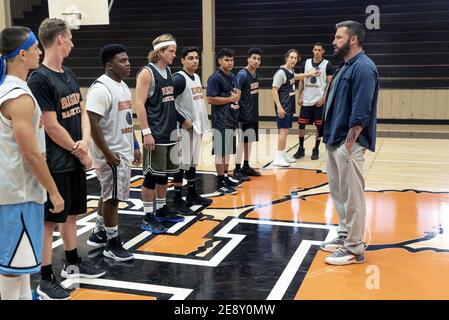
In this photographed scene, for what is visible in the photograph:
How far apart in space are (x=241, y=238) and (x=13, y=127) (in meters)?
2.42

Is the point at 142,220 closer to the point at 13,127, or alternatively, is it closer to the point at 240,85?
the point at 240,85

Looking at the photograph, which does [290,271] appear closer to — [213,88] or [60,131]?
[60,131]

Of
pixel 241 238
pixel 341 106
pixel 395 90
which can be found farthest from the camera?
pixel 395 90

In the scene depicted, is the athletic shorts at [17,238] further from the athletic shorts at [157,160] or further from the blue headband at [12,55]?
the athletic shorts at [157,160]

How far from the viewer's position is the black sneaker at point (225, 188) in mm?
5918

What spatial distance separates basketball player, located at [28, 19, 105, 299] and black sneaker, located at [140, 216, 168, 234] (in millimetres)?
1143

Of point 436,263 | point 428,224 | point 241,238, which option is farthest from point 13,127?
point 428,224

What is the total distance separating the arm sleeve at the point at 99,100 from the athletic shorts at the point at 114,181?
0.42 m

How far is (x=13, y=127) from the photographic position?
250 centimetres

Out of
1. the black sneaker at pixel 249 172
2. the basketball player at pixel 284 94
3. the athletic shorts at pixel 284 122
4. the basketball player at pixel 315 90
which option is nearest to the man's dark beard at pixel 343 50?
the black sneaker at pixel 249 172

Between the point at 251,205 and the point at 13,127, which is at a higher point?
the point at 13,127

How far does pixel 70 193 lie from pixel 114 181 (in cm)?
49

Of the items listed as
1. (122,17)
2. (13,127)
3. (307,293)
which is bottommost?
(307,293)
